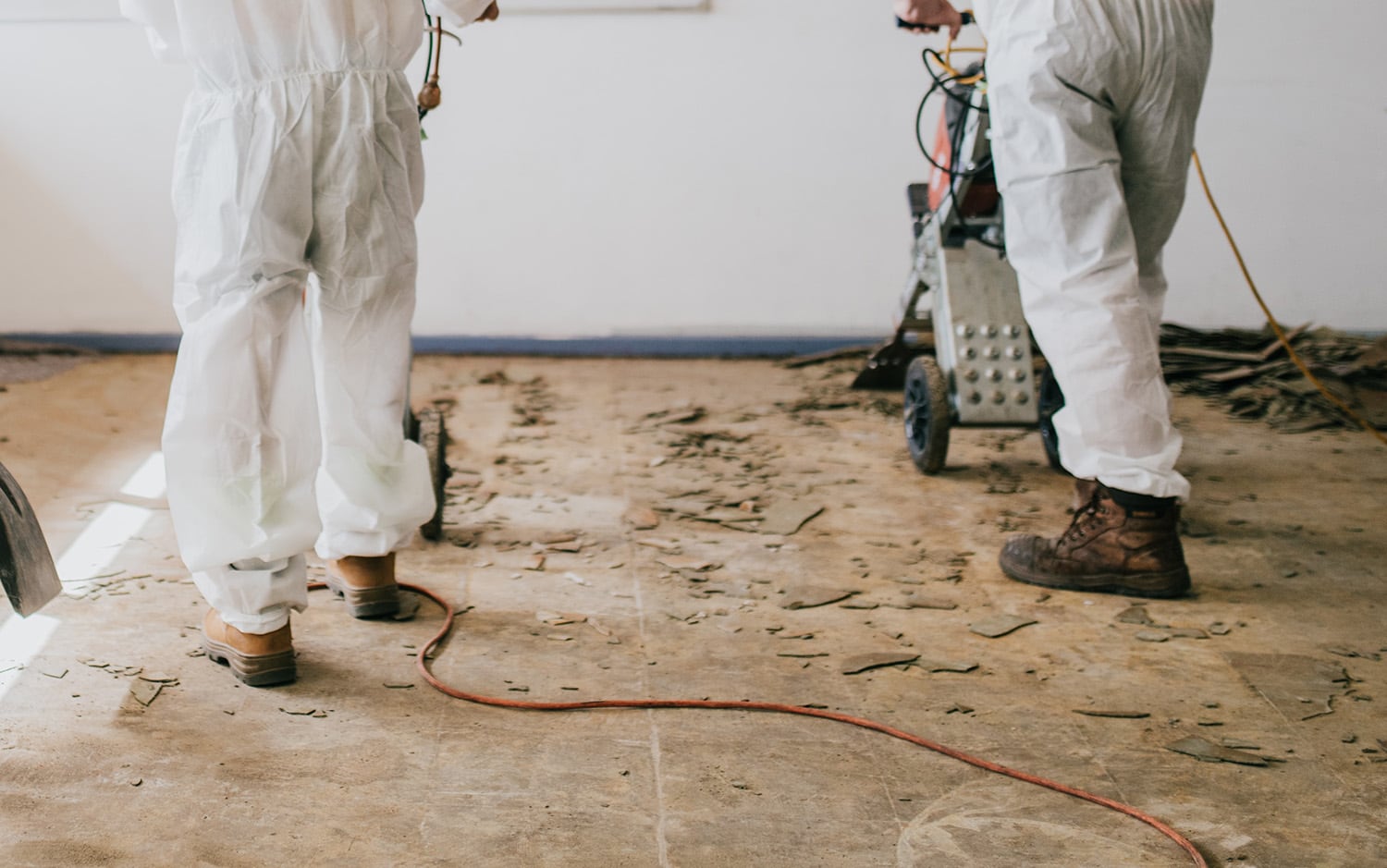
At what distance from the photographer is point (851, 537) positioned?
2.95 m

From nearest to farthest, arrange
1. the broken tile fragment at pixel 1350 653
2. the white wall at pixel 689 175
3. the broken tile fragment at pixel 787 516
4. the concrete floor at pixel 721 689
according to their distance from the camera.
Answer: the concrete floor at pixel 721 689
the broken tile fragment at pixel 1350 653
the broken tile fragment at pixel 787 516
the white wall at pixel 689 175

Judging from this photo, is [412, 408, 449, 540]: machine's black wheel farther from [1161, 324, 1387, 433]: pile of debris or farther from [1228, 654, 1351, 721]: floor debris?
[1161, 324, 1387, 433]: pile of debris

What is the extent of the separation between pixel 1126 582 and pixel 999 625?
1.14 ft

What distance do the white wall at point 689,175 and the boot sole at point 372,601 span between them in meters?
2.60

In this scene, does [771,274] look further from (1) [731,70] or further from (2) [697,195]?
(1) [731,70]

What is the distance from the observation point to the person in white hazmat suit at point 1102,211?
2463 millimetres

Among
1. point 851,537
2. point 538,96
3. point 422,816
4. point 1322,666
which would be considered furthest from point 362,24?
point 538,96

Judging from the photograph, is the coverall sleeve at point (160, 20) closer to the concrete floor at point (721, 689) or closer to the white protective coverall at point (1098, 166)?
the concrete floor at point (721, 689)

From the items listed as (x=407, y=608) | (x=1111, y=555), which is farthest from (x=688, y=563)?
(x=1111, y=555)

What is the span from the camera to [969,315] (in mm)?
3350

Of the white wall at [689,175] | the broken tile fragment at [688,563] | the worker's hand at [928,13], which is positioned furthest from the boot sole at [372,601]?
the white wall at [689,175]

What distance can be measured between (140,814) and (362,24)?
1.24 meters

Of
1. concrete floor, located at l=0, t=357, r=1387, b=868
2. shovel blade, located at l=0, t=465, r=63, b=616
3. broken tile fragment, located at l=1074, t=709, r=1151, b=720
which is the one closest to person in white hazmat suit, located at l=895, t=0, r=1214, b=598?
Result: concrete floor, located at l=0, t=357, r=1387, b=868

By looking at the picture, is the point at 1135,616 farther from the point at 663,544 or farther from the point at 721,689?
the point at 663,544
